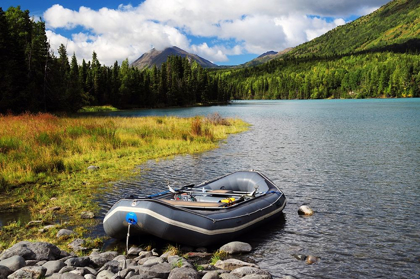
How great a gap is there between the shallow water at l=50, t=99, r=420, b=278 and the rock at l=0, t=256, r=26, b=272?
111 inches

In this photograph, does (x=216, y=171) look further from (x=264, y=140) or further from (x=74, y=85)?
(x=74, y=85)

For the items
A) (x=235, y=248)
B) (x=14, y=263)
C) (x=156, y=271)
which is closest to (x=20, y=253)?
(x=14, y=263)

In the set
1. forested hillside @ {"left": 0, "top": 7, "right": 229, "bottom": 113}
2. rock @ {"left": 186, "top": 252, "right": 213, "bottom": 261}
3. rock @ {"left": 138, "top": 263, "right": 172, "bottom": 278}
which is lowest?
rock @ {"left": 186, "top": 252, "right": 213, "bottom": 261}

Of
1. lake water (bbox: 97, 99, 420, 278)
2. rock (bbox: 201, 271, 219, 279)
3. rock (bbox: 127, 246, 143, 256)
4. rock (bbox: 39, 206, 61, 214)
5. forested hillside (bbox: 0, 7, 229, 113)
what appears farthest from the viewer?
forested hillside (bbox: 0, 7, 229, 113)

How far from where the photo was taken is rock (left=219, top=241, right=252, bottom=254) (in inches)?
288

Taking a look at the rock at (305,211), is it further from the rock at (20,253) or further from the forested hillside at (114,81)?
the forested hillside at (114,81)

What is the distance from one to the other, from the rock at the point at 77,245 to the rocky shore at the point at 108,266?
0.07 meters

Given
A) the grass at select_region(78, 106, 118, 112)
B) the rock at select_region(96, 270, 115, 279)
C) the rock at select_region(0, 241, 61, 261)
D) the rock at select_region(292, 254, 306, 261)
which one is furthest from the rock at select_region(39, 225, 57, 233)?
the grass at select_region(78, 106, 118, 112)

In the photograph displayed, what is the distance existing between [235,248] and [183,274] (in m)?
2.16

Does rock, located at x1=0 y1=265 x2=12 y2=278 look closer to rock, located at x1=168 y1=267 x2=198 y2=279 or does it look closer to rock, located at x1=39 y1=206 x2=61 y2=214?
rock, located at x1=168 y1=267 x2=198 y2=279

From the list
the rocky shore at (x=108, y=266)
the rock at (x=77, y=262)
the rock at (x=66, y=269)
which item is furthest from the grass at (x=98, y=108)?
the rock at (x=66, y=269)

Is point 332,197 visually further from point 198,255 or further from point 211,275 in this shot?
point 211,275

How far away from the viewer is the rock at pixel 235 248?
7309 millimetres

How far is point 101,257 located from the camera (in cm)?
652
